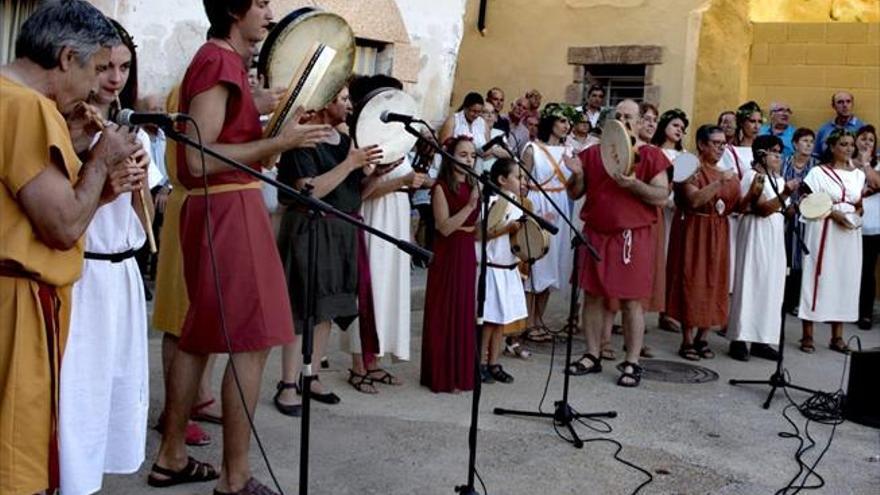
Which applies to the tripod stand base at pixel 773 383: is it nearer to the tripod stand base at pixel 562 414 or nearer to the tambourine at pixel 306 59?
the tripod stand base at pixel 562 414

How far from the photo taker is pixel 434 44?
9.58 meters

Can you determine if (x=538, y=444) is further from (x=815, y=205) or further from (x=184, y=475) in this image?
(x=815, y=205)

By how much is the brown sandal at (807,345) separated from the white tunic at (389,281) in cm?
374

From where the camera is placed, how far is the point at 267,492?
3.60 metres

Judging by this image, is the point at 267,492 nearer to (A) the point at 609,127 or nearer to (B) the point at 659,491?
(B) the point at 659,491

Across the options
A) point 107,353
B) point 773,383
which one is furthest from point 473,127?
point 107,353

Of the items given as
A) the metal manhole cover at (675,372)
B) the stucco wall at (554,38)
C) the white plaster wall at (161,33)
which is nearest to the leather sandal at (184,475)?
the metal manhole cover at (675,372)

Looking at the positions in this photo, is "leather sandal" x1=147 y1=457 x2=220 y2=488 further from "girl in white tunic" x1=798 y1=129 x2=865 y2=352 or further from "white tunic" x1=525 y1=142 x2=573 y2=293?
"girl in white tunic" x1=798 y1=129 x2=865 y2=352

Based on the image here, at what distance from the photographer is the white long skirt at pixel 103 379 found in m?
2.99

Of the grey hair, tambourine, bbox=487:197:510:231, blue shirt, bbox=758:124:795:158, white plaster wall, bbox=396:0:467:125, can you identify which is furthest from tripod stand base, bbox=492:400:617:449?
blue shirt, bbox=758:124:795:158

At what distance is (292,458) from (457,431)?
964 millimetres

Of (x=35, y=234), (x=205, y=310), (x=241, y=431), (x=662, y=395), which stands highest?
(x=35, y=234)

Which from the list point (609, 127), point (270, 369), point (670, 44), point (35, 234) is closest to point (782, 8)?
point (670, 44)

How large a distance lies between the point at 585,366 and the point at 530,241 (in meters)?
1.00
